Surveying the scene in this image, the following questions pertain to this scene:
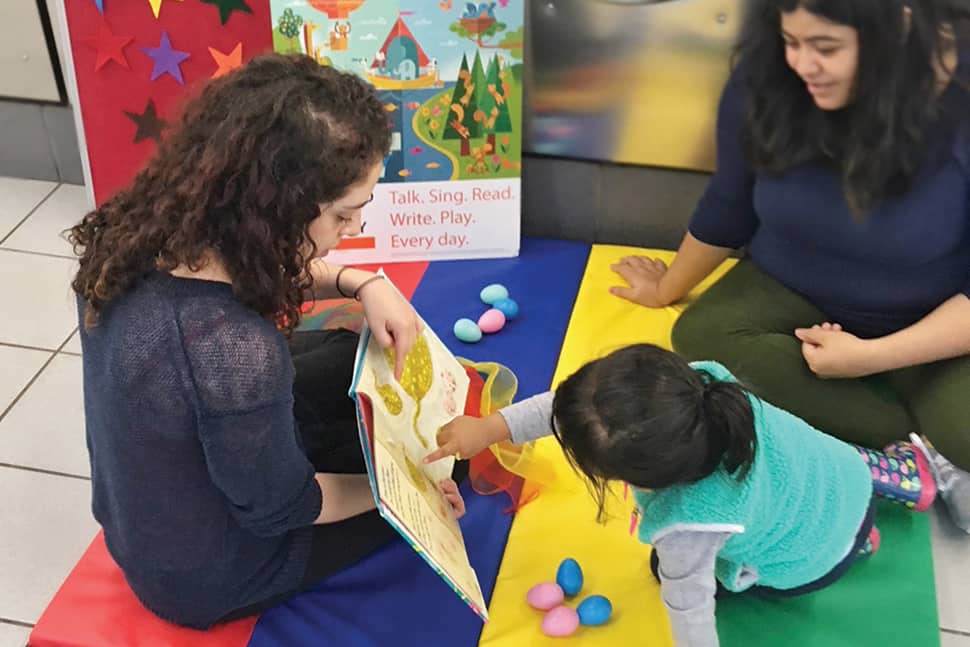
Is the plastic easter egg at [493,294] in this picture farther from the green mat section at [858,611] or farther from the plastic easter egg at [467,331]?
the green mat section at [858,611]

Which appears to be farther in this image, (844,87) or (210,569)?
(844,87)

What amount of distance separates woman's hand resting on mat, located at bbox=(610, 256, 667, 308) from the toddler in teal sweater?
0.59 meters

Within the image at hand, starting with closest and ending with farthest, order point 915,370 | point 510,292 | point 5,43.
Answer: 1. point 915,370
2. point 510,292
3. point 5,43

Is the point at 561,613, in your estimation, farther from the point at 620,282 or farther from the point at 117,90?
the point at 117,90

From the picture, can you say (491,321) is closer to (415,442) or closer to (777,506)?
(415,442)

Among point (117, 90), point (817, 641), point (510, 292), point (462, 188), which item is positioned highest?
point (117, 90)

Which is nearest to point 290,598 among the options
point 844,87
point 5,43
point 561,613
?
point 561,613

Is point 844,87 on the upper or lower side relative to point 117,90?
upper

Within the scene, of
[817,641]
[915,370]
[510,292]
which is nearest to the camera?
[817,641]

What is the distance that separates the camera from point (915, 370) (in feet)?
4.75

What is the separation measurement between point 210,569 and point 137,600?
209 millimetres

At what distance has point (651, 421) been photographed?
0.94 meters

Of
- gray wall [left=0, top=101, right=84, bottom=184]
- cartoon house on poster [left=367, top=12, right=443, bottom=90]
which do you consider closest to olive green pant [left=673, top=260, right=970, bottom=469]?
cartoon house on poster [left=367, top=12, right=443, bottom=90]

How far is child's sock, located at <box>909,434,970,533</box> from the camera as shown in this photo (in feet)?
4.50
